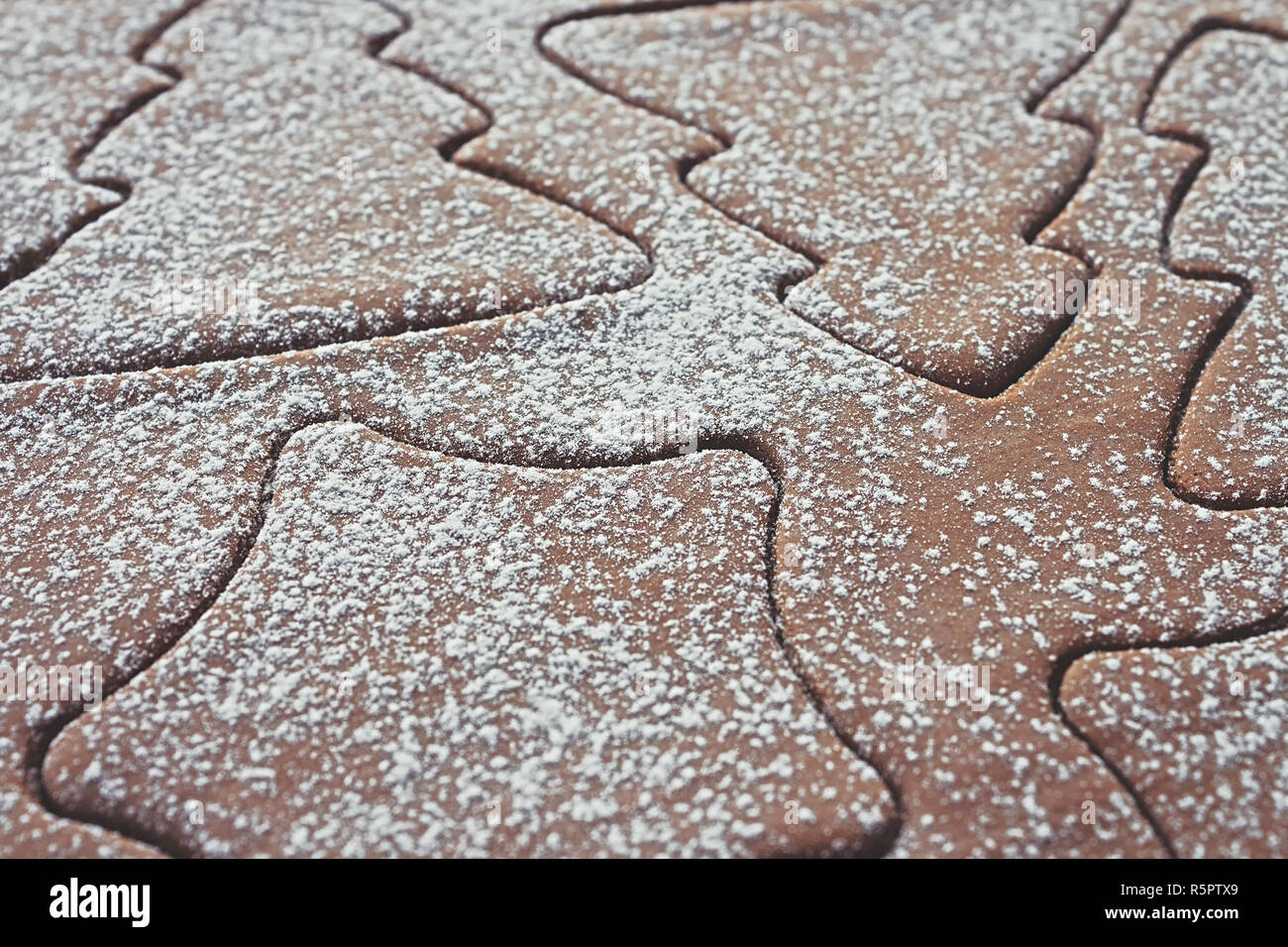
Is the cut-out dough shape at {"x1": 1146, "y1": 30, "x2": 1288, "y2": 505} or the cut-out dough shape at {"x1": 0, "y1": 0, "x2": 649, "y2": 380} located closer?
the cut-out dough shape at {"x1": 1146, "y1": 30, "x2": 1288, "y2": 505}

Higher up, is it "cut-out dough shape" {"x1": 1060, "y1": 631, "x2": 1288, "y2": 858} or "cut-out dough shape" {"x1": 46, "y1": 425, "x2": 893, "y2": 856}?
"cut-out dough shape" {"x1": 1060, "y1": 631, "x2": 1288, "y2": 858}

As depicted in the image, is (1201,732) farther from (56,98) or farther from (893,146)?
(56,98)

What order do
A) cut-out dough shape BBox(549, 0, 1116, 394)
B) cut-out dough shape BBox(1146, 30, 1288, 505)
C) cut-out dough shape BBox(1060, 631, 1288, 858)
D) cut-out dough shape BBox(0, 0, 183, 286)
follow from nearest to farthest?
cut-out dough shape BBox(1060, 631, 1288, 858), cut-out dough shape BBox(1146, 30, 1288, 505), cut-out dough shape BBox(549, 0, 1116, 394), cut-out dough shape BBox(0, 0, 183, 286)

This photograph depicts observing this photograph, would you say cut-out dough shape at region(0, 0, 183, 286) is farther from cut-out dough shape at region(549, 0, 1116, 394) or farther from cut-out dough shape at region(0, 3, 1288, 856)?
cut-out dough shape at region(549, 0, 1116, 394)

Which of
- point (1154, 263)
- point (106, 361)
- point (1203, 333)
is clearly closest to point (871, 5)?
point (1154, 263)

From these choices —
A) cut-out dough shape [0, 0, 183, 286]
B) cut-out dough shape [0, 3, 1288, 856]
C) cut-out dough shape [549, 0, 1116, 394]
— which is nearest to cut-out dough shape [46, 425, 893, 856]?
cut-out dough shape [0, 3, 1288, 856]

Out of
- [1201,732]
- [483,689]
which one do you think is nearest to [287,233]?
[483,689]

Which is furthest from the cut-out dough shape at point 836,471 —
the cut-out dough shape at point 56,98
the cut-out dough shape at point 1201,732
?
the cut-out dough shape at point 56,98
